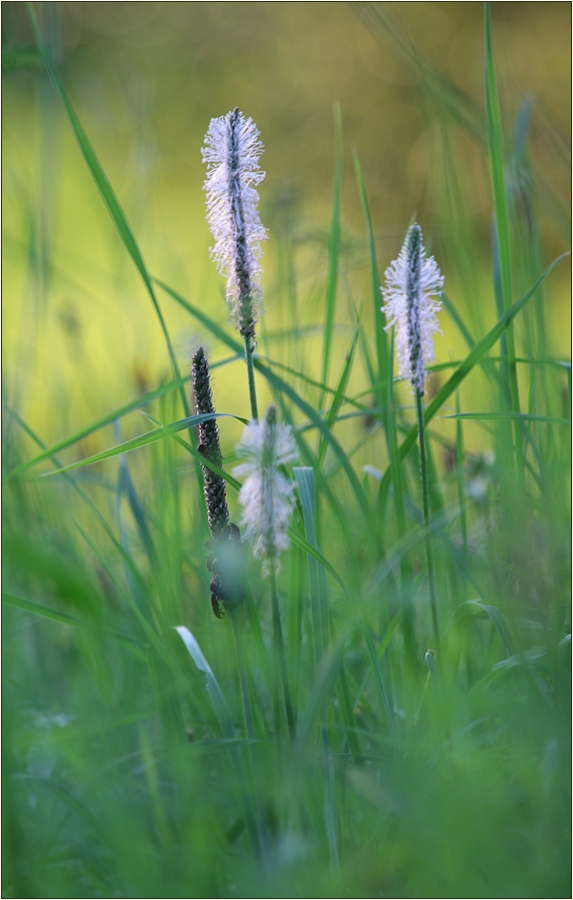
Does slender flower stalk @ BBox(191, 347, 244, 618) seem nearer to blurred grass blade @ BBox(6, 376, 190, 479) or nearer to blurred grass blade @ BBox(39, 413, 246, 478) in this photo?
blurred grass blade @ BBox(39, 413, 246, 478)

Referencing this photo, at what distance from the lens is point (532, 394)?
3.54 ft

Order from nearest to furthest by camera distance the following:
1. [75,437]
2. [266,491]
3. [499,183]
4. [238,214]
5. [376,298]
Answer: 1. [266,491]
2. [238,214]
3. [75,437]
4. [499,183]
5. [376,298]

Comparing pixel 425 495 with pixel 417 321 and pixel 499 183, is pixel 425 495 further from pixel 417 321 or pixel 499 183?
pixel 499 183

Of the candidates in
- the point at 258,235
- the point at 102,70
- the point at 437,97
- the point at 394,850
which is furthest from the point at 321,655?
the point at 102,70

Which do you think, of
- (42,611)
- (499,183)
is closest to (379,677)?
(42,611)

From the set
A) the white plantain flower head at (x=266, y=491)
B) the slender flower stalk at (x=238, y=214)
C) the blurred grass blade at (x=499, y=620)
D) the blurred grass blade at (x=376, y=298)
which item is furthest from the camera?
the blurred grass blade at (x=376, y=298)

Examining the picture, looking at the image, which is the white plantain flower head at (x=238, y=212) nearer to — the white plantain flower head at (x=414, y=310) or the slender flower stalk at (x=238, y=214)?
the slender flower stalk at (x=238, y=214)

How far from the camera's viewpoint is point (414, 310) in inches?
32.8

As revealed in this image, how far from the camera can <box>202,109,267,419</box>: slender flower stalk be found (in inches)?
29.2

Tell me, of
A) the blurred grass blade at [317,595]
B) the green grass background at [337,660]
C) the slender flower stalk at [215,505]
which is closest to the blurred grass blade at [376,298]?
the green grass background at [337,660]

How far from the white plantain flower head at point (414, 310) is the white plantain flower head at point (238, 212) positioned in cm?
17

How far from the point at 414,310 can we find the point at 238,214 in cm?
23

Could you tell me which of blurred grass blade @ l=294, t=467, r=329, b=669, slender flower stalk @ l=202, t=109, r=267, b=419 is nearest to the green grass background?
blurred grass blade @ l=294, t=467, r=329, b=669

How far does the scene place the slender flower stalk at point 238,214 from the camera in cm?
74
